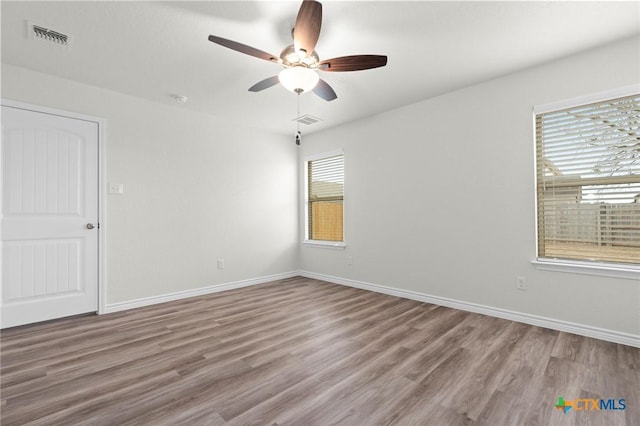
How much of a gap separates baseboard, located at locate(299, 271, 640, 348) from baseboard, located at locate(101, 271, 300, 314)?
1.37 metres

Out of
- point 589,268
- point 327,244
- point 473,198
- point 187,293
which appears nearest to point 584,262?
point 589,268

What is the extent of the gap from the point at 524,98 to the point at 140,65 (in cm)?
372

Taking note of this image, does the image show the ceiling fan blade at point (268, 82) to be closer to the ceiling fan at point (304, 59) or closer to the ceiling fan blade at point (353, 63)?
the ceiling fan at point (304, 59)

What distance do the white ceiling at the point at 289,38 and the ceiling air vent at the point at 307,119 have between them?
795mm

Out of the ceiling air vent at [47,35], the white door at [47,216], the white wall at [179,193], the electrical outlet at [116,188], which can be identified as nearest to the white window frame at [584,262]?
the white wall at [179,193]

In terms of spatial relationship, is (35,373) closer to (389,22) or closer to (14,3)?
(14,3)

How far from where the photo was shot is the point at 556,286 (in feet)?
8.87

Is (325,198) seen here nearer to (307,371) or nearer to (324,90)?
(324,90)

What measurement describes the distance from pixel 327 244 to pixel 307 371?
2872 mm

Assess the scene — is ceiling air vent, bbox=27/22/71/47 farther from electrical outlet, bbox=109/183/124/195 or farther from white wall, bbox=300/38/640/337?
white wall, bbox=300/38/640/337

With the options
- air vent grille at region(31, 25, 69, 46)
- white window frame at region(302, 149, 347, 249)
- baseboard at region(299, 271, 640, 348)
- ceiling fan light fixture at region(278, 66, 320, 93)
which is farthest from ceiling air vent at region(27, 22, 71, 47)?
baseboard at region(299, 271, 640, 348)

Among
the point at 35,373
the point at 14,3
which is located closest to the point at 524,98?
the point at 14,3

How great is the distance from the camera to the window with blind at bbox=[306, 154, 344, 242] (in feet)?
15.7

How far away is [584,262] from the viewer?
2.63 m
